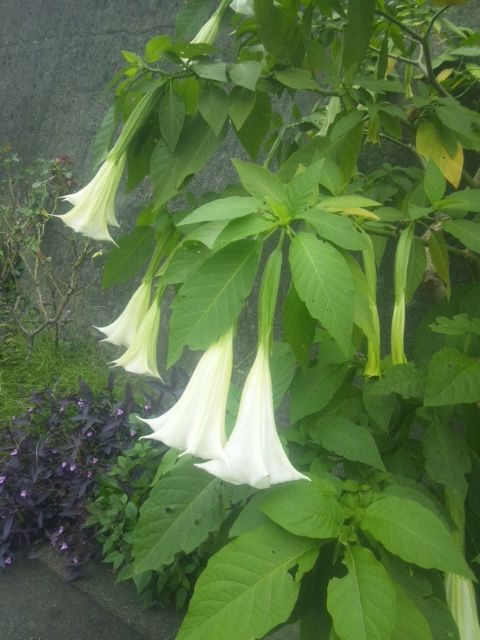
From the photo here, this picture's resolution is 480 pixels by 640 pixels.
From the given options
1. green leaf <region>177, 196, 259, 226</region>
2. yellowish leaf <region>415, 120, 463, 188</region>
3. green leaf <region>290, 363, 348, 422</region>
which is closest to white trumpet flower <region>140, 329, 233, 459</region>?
green leaf <region>177, 196, 259, 226</region>

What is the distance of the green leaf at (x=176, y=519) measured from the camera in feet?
2.93

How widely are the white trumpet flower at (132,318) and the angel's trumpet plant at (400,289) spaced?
1.41 ft

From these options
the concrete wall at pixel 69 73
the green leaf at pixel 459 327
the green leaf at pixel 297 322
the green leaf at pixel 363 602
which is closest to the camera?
the green leaf at pixel 363 602

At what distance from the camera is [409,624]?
0.67m

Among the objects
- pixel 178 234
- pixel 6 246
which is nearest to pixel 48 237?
pixel 6 246

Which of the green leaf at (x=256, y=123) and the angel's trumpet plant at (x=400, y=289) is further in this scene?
the green leaf at (x=256, y=123)

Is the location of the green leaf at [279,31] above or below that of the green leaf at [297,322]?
above

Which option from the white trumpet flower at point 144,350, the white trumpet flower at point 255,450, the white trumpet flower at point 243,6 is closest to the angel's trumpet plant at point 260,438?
the white trumpet flower at point 255,450

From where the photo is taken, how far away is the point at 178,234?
1.05m

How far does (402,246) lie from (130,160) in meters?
0.52

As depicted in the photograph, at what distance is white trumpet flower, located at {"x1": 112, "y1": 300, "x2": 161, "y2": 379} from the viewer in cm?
101

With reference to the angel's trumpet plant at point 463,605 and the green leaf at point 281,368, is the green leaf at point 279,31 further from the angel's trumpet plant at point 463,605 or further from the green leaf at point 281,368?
the angel's trumpet plant at point 463,605

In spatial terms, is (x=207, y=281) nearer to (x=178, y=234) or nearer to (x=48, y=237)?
(x=178, y=234)

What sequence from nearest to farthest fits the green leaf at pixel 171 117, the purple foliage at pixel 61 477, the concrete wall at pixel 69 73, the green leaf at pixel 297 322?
1. the green leaf at pixel 297 322
2. the green leaf at pixel 171 117
3. the purple foliage at pixel 61 477
4. the concrete wall at pixel 69 73
